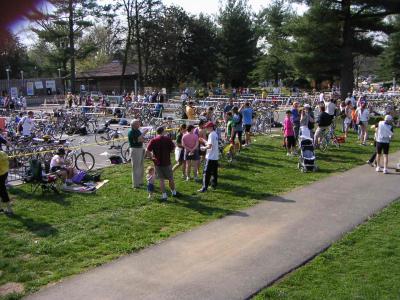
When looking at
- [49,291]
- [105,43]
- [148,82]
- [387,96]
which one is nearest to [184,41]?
[148,82]

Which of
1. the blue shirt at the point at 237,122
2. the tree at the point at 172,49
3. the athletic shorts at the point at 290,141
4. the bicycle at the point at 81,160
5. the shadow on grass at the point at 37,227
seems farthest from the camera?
the tree at the point at 172,49

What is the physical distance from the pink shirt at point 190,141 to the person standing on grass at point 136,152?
1.17m

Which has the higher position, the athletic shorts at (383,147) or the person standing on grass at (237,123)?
the person standing on grass at (237,123)

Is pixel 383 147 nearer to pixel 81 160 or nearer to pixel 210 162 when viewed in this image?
pixel 210 162

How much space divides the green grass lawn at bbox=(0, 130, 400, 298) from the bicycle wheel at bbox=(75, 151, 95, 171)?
0.90 metres

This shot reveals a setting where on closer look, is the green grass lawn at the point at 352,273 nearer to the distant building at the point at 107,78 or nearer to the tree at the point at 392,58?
the tree at the point at 392,58

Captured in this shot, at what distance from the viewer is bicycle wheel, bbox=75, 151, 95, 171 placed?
15.5 meters

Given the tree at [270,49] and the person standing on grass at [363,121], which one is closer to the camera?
the person standing on grass at [363,121]

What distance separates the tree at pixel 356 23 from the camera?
31125mm

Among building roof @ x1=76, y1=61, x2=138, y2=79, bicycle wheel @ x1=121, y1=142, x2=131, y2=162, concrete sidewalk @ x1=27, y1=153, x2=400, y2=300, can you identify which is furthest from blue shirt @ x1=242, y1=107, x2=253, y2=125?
building roof @ x1=76, y1=61, x2=138, y2=79

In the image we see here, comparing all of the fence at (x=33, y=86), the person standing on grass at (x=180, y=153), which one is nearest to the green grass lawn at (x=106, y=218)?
the person standing on grass at (x=180, y=153)

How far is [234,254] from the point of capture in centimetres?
821

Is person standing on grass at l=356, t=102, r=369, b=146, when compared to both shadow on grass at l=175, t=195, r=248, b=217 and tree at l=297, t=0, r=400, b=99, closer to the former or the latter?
shadow on grass at l=175, t=195, r=248, b=217

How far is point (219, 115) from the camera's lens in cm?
2559
